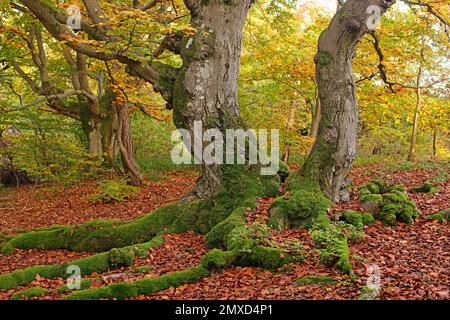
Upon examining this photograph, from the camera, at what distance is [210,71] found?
819 cm

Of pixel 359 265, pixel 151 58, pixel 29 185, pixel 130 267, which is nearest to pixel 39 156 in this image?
pixel 29 185

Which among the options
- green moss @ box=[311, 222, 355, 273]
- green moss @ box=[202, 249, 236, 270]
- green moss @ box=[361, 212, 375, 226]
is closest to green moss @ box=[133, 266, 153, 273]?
green moss @ box=[202, 249, 236, 270]

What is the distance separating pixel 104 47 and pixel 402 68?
9816 mm

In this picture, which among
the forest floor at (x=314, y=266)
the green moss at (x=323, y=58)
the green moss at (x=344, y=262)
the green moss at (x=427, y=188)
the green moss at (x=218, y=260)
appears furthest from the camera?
the green moss at (x=427, y=188)

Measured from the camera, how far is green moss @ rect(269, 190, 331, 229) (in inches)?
281

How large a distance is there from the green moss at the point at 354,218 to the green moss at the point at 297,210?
0.37 metres

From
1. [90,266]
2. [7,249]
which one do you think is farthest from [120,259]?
[7,249]

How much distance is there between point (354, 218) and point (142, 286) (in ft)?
11.8

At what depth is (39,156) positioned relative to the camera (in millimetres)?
16125

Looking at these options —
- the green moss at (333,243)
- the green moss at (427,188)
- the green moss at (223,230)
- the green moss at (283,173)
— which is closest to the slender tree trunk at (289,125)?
the green moss at (427,188)

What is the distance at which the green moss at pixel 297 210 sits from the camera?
7133 mm

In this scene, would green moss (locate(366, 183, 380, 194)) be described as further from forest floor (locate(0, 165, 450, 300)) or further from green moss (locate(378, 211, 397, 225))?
green moss (locate(378, 211, 397, 225))

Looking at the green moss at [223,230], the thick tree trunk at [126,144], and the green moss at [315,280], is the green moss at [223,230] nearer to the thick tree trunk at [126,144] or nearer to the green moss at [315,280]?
the green moss at [315,280]
